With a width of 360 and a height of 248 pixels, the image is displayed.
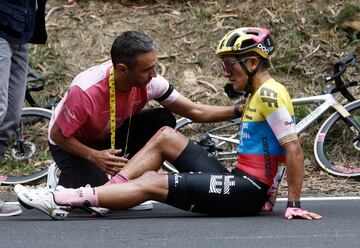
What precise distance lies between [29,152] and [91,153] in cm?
318

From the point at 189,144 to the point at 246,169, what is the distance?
0.47m

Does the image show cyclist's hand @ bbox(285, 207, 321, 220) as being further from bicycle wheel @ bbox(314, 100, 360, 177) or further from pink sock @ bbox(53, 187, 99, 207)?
bicycle wheel @ bbox(314, 100, 360, 177)

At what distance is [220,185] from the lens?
277 inches

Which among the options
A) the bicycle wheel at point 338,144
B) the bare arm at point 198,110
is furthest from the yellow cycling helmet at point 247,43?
the bicycle wheel at point 338,144

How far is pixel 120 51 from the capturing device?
711 centimetres

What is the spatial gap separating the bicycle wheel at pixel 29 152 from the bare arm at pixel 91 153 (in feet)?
8.33

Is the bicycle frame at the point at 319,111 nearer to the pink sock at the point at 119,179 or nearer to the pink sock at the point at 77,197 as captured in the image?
the pink sock at the point at 119,179

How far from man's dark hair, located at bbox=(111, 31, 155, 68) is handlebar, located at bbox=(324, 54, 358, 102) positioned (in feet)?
11.7

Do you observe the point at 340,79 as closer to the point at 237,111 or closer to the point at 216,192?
the point at 237,111

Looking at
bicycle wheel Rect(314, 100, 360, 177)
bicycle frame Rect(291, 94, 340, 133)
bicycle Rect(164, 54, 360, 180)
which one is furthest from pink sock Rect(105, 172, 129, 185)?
bicycle frame Rect(291, 94, 340, 133)

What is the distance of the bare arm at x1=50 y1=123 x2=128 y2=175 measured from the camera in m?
7.14

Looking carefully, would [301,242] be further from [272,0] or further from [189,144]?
[272,0]

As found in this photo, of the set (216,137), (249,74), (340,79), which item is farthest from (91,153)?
(340,79)

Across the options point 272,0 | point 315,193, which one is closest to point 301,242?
point 315,193
